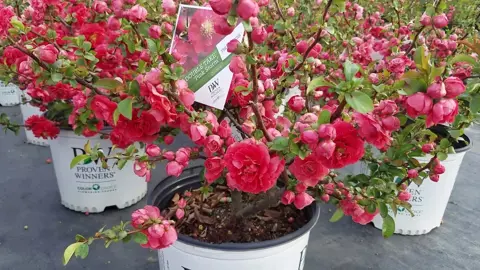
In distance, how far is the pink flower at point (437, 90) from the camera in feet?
1.64

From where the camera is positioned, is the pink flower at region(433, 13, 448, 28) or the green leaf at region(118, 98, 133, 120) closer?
the green leaf at region(118, 98, 133, 120)

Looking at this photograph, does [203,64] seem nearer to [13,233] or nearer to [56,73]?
[56,73]

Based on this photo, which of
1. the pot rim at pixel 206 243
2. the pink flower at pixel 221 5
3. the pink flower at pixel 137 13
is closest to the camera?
the pink flower at pixel 221 5

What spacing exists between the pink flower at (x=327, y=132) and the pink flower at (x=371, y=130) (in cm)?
5

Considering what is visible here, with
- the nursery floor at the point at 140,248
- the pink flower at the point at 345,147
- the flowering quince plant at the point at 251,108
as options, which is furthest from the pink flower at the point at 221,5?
the nursery floor at the point at 140,248

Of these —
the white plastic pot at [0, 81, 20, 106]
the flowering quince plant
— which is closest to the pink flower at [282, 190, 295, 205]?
the flowering quince plant

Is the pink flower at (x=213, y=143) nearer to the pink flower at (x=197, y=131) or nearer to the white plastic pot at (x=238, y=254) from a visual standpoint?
the pink flower at (x=197, y=131)

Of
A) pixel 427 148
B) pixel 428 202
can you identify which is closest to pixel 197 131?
pixel 427 148

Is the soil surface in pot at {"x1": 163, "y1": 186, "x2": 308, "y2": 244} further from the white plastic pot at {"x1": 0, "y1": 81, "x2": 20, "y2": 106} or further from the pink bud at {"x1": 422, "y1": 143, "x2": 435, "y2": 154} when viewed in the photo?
the white plastic pot at {"x1": 0, "y1": 81, "x2": 20, "y2": 106}

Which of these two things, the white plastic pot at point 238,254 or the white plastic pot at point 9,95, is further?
the white plastic pot at point 9,95

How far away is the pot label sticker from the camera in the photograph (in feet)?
2.35

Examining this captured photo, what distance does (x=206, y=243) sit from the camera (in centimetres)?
83

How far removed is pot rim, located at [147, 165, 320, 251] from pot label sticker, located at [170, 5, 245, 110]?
0.28m

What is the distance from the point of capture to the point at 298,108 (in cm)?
80
